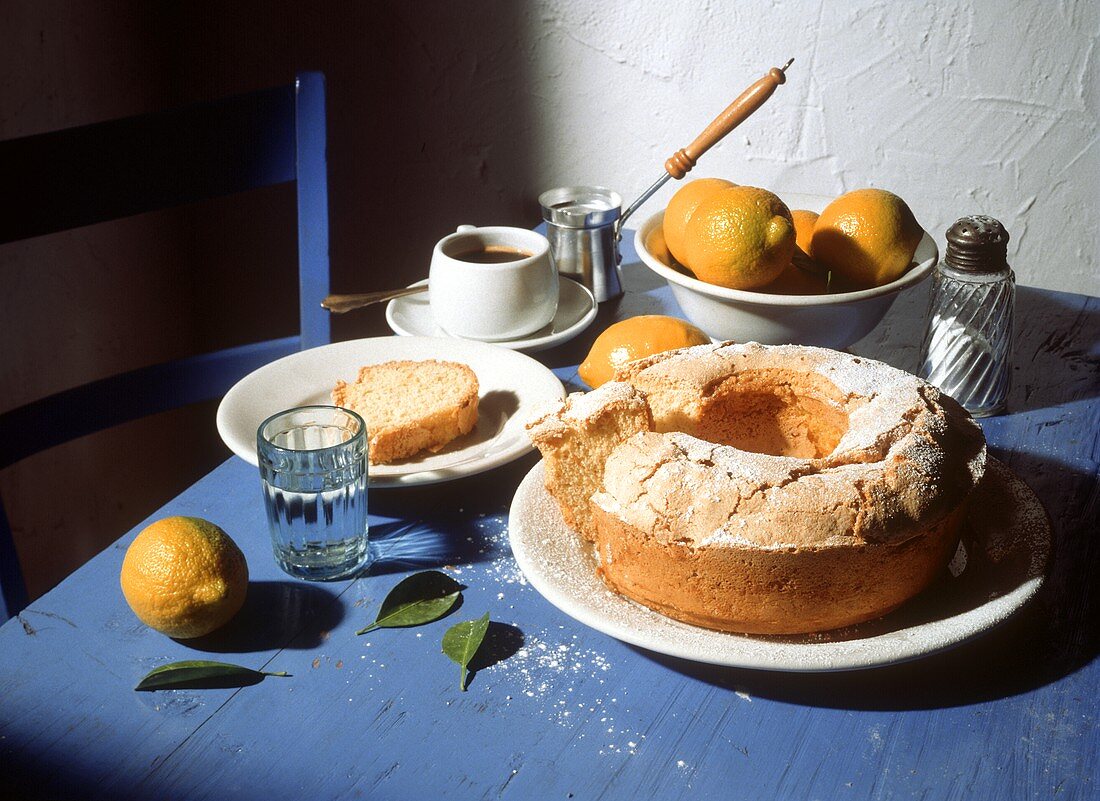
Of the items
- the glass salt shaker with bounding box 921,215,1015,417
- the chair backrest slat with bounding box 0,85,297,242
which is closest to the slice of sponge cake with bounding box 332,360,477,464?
the chair backrest slat with bounding box 0,85,297,242

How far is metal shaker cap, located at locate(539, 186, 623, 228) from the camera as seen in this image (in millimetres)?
1545

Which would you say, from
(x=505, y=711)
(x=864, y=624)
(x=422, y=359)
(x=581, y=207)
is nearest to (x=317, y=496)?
(x=505, y=711)

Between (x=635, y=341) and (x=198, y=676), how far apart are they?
2.03 ft

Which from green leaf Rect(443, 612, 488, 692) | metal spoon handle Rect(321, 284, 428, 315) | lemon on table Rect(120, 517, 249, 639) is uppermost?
metal spoon handle Rect(321, 284, 428, 315)

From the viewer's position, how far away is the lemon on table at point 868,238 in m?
1.22

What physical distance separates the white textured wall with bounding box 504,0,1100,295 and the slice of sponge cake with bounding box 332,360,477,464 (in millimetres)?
1082

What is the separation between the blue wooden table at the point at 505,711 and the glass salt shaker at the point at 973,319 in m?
0.30

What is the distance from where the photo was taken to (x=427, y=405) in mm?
1108

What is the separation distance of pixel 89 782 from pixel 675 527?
0.47 metres

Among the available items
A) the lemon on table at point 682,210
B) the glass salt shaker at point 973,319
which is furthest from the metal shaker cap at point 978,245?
the lemon on table at point 682,210

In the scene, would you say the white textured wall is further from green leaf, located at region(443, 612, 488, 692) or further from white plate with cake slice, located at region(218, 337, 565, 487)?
green leaf, located at region(443, 612, 488, 692)

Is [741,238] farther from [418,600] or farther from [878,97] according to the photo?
[878,97]

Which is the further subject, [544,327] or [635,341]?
[544,327]

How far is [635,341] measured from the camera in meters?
1.21
